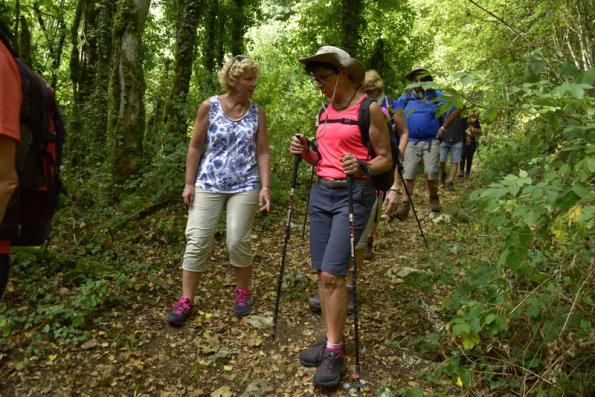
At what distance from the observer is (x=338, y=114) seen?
12.2ft

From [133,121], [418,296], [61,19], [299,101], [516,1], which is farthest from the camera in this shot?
[61,19]

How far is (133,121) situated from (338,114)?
444cm

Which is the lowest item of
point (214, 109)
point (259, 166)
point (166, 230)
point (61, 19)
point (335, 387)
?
point (335, 387)

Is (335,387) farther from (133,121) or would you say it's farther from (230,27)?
(230,27)

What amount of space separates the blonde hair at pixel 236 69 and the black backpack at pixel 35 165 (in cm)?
187

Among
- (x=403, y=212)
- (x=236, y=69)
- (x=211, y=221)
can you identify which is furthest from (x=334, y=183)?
(x=403, y=212)

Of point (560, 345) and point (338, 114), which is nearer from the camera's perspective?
point (560, 345)

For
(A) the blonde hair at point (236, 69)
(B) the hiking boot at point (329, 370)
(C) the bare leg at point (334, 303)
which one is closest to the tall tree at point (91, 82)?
(A) the blonde hair at point (236, 69)

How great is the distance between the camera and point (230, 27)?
21734 millimetres

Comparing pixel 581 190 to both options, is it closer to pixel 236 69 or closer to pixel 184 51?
pixel 236 69

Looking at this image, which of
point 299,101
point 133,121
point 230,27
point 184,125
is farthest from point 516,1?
point 230,27

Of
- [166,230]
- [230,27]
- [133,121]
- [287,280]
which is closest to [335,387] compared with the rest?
[287,280]

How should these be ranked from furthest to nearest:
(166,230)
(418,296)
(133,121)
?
(133,121)
(166,230)
(418,296)

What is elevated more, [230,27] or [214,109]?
[230,27]
